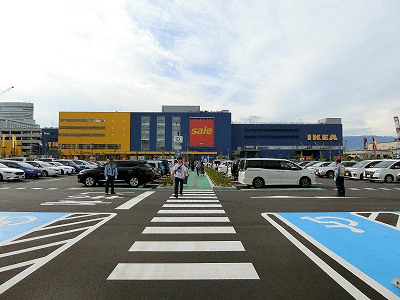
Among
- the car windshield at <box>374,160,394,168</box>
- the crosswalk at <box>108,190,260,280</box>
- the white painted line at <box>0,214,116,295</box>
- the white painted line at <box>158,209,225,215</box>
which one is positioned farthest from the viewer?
the car windshield at <box>374,160,394,168</box>

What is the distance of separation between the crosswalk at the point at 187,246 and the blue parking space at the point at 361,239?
1650 millimetres

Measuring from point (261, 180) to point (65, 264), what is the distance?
1529 centimetres

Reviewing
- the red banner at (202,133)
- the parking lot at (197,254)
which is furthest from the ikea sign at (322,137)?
the parking lot at (197,254)

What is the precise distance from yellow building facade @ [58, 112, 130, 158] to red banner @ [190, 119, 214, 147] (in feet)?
71.5

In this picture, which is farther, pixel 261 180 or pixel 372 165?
pixel 372 165

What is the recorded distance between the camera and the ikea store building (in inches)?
4328

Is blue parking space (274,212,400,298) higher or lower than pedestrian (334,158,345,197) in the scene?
lower

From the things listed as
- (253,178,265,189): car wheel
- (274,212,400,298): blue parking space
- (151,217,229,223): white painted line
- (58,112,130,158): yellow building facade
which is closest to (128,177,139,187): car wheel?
(253,178,265,189): car wheel

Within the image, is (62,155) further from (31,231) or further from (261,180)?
(31,231)

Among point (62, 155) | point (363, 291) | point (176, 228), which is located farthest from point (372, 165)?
point (62, 155)

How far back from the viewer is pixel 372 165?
26.5 m

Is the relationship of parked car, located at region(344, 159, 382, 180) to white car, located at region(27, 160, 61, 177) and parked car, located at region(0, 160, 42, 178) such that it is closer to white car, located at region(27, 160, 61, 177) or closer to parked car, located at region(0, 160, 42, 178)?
parked car, located at region(0, 160, 42, 178)

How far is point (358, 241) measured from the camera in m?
6.88

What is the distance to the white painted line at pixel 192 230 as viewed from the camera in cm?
762
